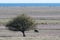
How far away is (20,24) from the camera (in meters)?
29.9

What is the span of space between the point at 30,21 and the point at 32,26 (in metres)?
0.68

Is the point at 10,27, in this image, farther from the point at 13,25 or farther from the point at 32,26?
the point at 32,26

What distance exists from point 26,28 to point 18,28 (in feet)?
3.10

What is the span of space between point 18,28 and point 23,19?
4.02 feet

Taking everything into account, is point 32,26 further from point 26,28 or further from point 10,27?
point 10,27

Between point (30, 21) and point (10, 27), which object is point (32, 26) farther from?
point (10, 27)

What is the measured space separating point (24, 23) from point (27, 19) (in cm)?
61

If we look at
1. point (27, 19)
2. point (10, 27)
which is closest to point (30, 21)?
point (27, 19)

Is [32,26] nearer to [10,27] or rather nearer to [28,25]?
[28,25]

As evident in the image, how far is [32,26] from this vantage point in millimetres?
30297

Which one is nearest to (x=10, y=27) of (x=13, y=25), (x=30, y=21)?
(x=13, y=25)

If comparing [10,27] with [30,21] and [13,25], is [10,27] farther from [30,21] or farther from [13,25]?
[30,21]

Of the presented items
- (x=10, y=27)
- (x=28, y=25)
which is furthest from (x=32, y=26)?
(x=10, y=27)

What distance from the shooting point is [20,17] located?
1181 inches
